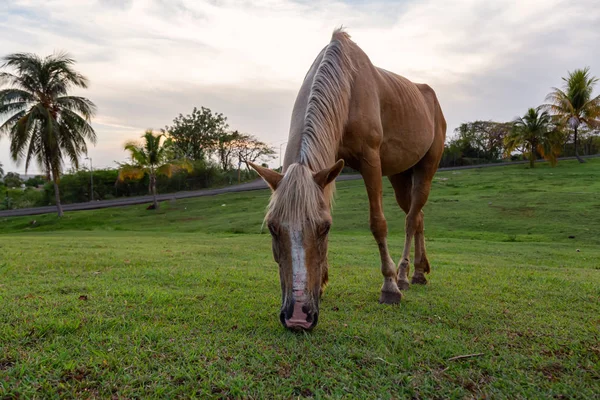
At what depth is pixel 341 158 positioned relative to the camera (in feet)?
12.2

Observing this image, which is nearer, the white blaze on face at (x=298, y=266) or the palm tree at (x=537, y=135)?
the white blaze on face at (x=298, y=266)

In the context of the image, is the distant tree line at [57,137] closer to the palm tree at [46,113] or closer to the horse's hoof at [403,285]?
the palm tree at [46,113]

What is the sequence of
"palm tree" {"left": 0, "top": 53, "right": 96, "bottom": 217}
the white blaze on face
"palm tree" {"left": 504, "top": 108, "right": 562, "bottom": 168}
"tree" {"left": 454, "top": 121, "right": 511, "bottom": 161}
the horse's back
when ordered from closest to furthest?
1. the white blaze on face
2. the horse's back
3. "palm tree" {"left": 0, "top": 53, "right": 96, "bottom": 217}
4. "palm tree" {"left": 504, "top": 108, "right": 562, "bottom": 168}
5. "tree" {"left": 454, "top": 121, "right": 511, "bottom": 161}

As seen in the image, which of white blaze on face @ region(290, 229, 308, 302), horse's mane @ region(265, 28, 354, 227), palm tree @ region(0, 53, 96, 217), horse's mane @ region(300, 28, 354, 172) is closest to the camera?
white blaze on face @ region(290, 229, 308, 302)

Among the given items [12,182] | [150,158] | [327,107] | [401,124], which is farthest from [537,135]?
[12,182]

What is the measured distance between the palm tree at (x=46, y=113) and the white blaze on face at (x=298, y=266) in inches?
1042

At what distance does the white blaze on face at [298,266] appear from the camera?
2.49 m

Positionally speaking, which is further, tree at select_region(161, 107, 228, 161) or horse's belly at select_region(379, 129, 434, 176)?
tree at select_region(161, 107, 228, 161)

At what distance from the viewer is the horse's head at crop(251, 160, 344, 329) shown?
2.51m

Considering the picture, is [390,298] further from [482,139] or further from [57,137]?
[482,139]

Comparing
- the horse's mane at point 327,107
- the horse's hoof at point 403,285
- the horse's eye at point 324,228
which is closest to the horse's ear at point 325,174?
the horse's mane at point 327,107

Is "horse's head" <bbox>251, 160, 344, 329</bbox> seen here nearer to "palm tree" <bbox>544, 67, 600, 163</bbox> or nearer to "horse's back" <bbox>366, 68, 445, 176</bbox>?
"horse's back" <bbox>366, 68, 445, 176</bbox>

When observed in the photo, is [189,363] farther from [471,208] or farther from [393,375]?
[471,208]

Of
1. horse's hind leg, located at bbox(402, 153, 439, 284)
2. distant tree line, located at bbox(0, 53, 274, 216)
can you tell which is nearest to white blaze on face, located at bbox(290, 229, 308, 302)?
horse's hind leg, located at bbox(402, 153, 439, 284)
